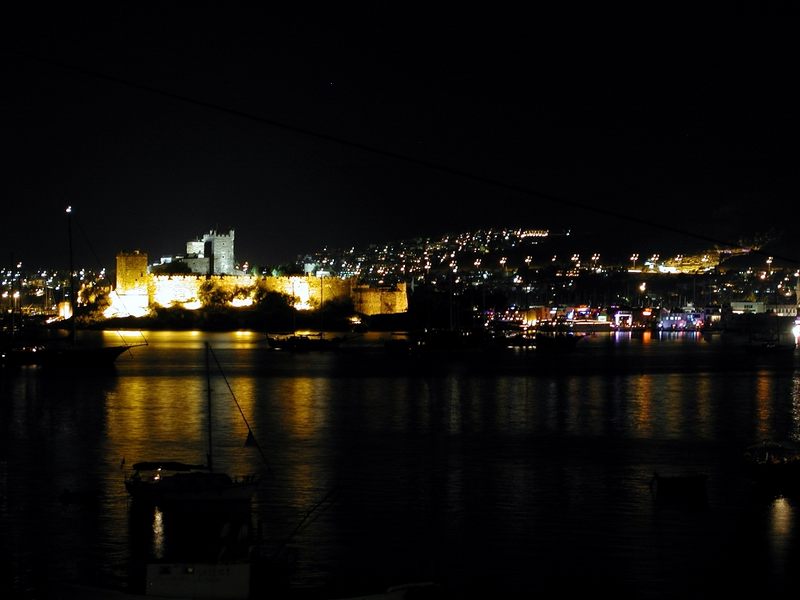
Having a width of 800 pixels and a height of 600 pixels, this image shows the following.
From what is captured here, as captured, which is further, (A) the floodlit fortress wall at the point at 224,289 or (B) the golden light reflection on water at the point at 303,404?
(A) the floodlit fortress wall at the point at 224,289

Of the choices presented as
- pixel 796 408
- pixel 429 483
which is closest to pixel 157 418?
pixel 429 483

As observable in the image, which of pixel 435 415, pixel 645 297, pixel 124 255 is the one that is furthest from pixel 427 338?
pixel 645 297

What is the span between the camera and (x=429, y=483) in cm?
1221

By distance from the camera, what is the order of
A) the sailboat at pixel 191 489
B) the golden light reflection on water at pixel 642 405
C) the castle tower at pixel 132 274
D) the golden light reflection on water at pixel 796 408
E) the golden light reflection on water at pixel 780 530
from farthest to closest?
the castle tower at pixel 132 274
the golden light reflection on water at pixel 642 405
the golden light reflection on water at pixel 796 408
the sailboat at pixel 191 489
the golden light reflection on water at pixel 780 530

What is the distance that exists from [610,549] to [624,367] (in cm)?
2386

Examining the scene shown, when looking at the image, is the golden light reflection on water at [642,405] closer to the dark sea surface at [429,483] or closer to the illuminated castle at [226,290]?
the dark sea surface at [429,483]

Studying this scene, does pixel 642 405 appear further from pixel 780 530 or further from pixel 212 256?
pixel 212 256

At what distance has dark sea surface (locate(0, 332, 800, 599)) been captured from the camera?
830 cm

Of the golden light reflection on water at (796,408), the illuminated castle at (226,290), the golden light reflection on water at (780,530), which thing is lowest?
the golden light reflection on water at (780,530)

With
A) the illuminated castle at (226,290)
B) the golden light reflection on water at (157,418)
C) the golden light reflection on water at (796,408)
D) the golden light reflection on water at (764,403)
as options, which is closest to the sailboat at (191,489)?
the golden light reflection on water at (157,418)

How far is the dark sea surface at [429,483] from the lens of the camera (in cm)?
830

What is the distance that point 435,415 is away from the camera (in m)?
19.6

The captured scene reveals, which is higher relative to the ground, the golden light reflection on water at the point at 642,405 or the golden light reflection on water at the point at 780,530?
the golden light reflection on water at the point at 642,405

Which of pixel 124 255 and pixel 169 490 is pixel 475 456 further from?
pixel 124 255
